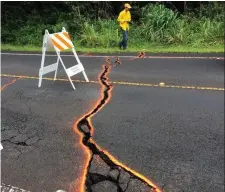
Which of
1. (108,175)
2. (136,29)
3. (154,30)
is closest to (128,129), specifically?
(108,175)

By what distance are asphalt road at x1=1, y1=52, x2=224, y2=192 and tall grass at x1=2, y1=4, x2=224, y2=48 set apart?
4.20m

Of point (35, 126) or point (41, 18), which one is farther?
point (41, 18)

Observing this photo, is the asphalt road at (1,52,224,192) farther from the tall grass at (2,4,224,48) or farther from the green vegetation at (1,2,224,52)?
the tall grass at (2,4,224,48)

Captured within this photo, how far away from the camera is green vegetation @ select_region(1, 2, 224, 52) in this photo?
13.7m

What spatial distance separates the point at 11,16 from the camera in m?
19.0

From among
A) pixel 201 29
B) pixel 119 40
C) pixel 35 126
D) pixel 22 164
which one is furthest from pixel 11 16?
pixel 22 164

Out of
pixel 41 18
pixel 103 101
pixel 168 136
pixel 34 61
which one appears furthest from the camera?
pixel 41 18

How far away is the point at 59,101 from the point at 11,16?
1284 cm

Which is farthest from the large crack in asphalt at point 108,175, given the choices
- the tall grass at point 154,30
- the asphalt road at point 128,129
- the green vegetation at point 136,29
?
the tall grass at point 154,30

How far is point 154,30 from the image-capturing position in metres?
14.9

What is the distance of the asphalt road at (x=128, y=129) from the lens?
187 inches

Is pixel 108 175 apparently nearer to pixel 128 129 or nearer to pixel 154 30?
pixel 128 129

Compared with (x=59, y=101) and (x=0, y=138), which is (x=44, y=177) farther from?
(x=59, y=101)

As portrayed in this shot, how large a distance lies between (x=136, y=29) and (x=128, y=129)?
10111 millimetres
